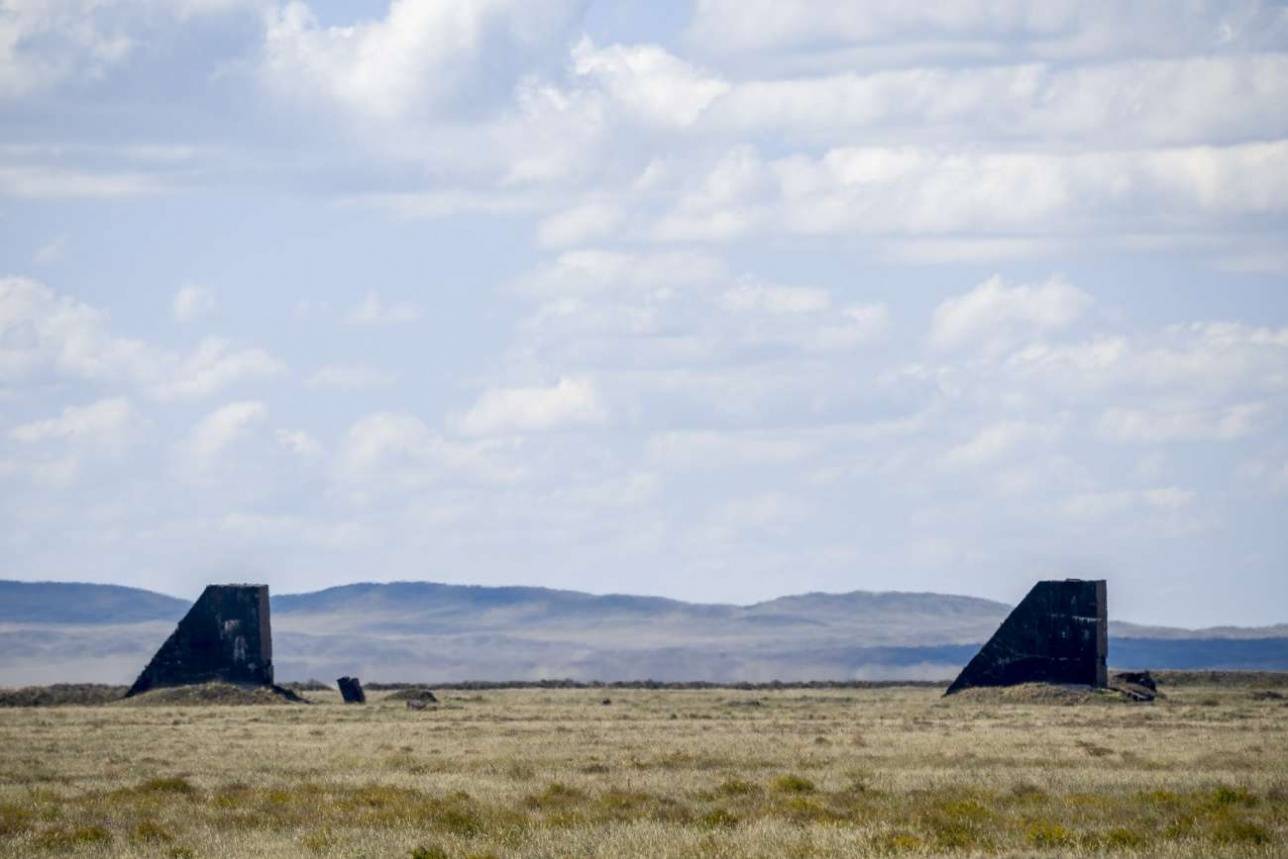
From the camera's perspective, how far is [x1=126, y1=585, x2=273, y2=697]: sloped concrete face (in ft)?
247

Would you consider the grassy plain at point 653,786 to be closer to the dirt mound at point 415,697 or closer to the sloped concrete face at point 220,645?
the sloped concrete face at point 220,645

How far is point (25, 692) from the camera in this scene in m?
82.5

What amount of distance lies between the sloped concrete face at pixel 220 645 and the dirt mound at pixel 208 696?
2.29 ft

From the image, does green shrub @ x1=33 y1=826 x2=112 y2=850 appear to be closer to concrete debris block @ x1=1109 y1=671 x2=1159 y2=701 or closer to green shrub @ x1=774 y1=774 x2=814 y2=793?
green shrub @ x1=774 y1=774 x2=814 y2=793

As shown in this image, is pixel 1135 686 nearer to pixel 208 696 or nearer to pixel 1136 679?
pixel 1136 679

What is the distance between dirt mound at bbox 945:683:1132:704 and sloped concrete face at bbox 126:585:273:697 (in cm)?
2434

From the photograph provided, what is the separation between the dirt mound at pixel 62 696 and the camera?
7681 centimetres

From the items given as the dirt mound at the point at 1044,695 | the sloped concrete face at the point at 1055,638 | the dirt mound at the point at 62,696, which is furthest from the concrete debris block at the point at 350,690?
the sloped concrete face at the point at 1055,638

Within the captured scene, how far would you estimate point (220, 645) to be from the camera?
7556 centimetres

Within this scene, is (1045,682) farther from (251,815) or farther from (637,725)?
(251,815)

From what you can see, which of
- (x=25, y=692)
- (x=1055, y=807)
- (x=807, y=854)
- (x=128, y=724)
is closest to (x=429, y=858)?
(x=807, y=854)

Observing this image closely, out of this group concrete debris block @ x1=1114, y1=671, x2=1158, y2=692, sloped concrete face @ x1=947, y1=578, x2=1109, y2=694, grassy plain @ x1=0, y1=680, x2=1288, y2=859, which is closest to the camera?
grassy plain @ x1=0, y1=680, x2=1288, y2=859

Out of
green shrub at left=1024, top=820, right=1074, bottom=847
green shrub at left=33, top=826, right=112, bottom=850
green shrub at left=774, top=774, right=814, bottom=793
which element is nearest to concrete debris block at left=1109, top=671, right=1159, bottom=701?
green shrub at left=774, top=774, right=814, bottom=793

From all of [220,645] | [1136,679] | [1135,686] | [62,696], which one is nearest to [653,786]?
[1135,686]
